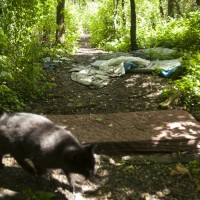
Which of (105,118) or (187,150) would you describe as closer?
(187,150)

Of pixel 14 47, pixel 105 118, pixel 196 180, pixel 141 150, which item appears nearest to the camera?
pixel 196 180

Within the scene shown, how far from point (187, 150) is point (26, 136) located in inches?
105

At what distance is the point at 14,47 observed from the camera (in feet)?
22.8

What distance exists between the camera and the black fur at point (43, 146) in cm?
357

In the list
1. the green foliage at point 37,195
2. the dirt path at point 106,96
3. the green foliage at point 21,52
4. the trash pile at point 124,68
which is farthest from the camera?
the trash pile at point 124,68

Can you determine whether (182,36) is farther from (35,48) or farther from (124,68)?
(35,48)

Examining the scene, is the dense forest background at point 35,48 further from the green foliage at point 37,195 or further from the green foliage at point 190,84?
the green foliage at point 37,195

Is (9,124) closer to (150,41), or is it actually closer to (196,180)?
(196,180)

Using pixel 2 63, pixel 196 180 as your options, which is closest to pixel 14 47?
pixel 2 63

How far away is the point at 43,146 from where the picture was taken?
3.64 meters

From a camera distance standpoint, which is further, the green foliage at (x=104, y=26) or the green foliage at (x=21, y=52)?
the green foliage at (x=104, y=26)

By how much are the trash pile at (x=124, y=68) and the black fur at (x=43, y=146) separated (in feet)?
14.4

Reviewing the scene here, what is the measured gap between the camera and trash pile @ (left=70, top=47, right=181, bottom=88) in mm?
8297

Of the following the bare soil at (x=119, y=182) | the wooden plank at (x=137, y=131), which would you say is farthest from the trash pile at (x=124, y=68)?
the bare soil at (x=119, y=182)
